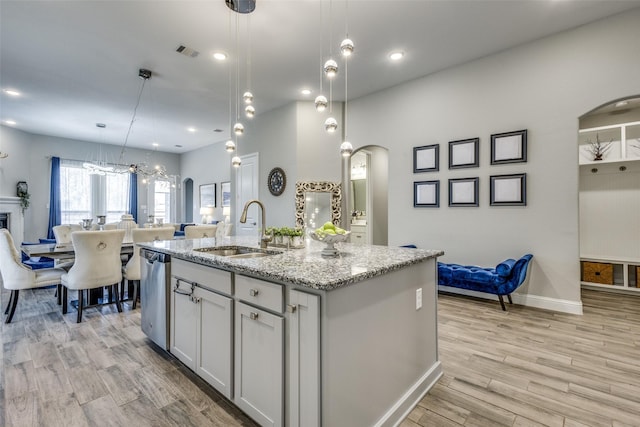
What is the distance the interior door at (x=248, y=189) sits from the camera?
6230 mm

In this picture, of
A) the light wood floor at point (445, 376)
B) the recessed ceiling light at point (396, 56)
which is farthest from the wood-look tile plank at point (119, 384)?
the recessed ceiling light at point (396, 56)

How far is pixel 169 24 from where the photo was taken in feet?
10.8

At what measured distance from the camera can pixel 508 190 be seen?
3.76 metres

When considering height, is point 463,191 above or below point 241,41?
below

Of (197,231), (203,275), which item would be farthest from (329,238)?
(197,231)

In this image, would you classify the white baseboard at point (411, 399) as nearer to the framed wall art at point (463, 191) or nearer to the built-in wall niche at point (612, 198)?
the framed wall art at point (463, 191)

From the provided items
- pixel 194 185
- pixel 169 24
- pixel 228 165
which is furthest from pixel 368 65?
pixel 194 185

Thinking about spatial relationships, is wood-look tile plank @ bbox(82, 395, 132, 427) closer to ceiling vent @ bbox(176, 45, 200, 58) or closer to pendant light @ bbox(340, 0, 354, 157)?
pendant light @ bbox(340, 0, 354, 157)

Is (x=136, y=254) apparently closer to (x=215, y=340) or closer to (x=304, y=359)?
(x=215, y=340)

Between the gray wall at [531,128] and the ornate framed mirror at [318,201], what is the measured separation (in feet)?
4.37

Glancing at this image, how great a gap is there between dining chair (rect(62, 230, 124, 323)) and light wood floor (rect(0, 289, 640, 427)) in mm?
400

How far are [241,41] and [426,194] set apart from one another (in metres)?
3.19

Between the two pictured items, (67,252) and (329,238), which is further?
(67,252)

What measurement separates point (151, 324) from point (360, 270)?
2.12 meters
